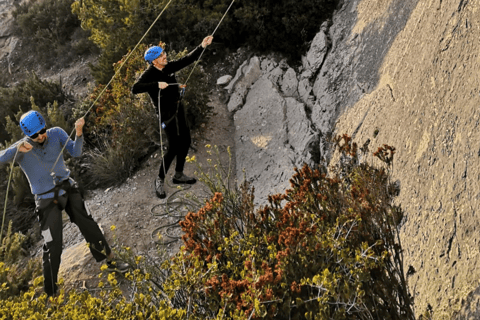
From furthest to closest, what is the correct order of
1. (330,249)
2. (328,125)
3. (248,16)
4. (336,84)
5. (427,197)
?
(248,16) → (336,84) → (328,125) → (427,197) → (330,249)

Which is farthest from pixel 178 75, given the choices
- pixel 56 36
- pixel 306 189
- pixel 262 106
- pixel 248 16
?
pixel 56 36

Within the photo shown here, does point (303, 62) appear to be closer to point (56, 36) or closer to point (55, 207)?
point (55, 207)

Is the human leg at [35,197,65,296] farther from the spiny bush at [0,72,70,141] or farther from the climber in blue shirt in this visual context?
the spiny bush at [0,72,70,141]

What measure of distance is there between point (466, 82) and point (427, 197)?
36.8 inches

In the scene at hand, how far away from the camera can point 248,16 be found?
27.2 ft

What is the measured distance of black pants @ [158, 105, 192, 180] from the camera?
5602 mm

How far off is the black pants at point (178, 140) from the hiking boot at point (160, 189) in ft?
0.25

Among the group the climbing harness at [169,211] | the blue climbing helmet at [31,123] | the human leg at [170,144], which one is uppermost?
the blue climbing helmet at [31,123]

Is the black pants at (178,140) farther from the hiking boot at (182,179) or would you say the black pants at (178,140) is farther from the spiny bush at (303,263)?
the spiny bush at (303,263)

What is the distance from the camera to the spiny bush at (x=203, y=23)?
7.78 meters

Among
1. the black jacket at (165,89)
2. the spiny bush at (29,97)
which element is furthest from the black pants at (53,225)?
the spiny bush at (29,97)

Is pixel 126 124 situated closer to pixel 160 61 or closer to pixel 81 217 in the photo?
pixel 160 61

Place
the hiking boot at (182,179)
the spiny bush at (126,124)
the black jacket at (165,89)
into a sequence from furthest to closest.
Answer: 1. the spiny bush at (126,124)
2. the hiking boot at (182,179)
3. the black jacket at (165,89)

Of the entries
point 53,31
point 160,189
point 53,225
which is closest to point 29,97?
point 53,31
